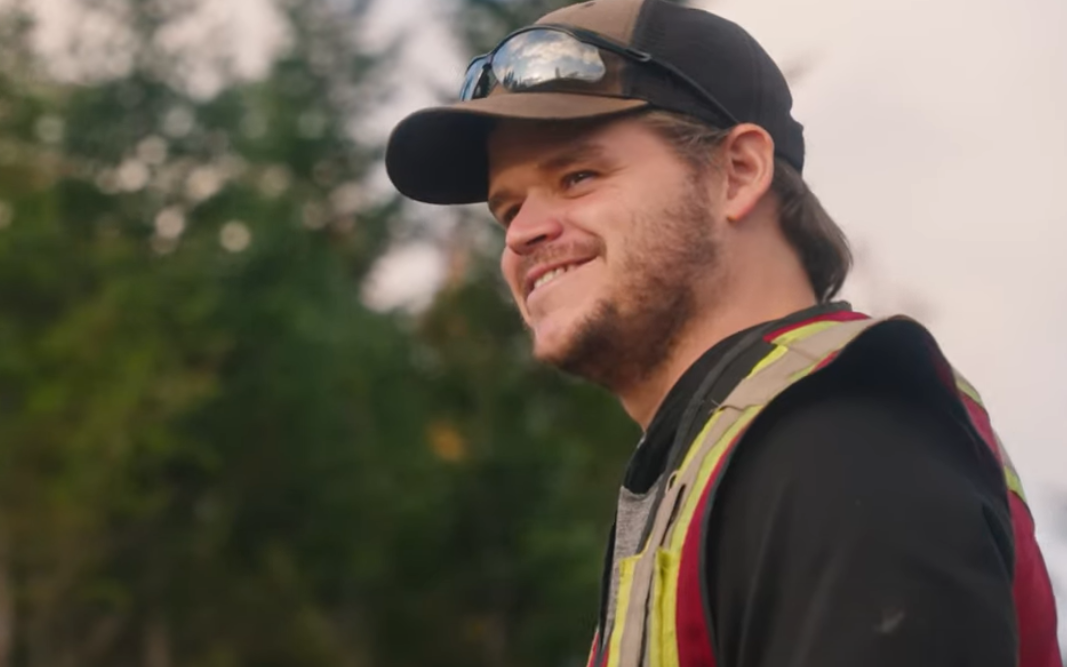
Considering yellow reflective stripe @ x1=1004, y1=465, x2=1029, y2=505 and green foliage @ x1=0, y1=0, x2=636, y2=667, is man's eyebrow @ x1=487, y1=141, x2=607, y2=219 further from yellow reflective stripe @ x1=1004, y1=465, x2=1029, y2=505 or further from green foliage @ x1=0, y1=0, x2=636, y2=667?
green foliage @ x1=0, y1=0, x2=636, y2=667

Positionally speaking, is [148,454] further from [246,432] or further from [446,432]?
[446,432]

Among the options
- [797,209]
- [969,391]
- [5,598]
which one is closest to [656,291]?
[797,209]

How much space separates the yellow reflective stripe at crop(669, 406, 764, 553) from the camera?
5.34 feet

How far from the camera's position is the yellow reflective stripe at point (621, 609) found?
5.68ft

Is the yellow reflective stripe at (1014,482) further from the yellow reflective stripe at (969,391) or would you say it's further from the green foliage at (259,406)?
the green foliage at (259,406)

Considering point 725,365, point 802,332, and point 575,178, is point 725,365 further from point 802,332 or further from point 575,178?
point 575,178

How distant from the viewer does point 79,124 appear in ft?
80.4

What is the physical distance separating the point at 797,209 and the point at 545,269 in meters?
0.37

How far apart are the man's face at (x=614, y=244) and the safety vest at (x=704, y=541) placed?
0.25 m

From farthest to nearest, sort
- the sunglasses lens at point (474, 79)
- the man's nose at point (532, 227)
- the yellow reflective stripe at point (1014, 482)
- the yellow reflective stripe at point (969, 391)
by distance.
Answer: the sunglasses lens at point (474, 79)
the man's nose at point (532, 227)
the yellow reflective stripe at point (969, 391)
the yellow reflective stripe at point (1014, 482)

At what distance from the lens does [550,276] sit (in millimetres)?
2188

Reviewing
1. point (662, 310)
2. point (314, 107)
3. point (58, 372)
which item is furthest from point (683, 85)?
point (314, 107)

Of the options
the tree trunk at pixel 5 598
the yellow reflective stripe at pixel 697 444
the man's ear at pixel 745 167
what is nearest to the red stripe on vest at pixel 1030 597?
the yellow reflective stripe at pixel 697 444

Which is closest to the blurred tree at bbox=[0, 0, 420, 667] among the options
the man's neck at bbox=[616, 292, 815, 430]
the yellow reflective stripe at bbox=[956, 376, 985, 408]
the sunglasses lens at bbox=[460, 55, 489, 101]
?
the sunglasses lens at bbox=[460, 55, 489, 101]
